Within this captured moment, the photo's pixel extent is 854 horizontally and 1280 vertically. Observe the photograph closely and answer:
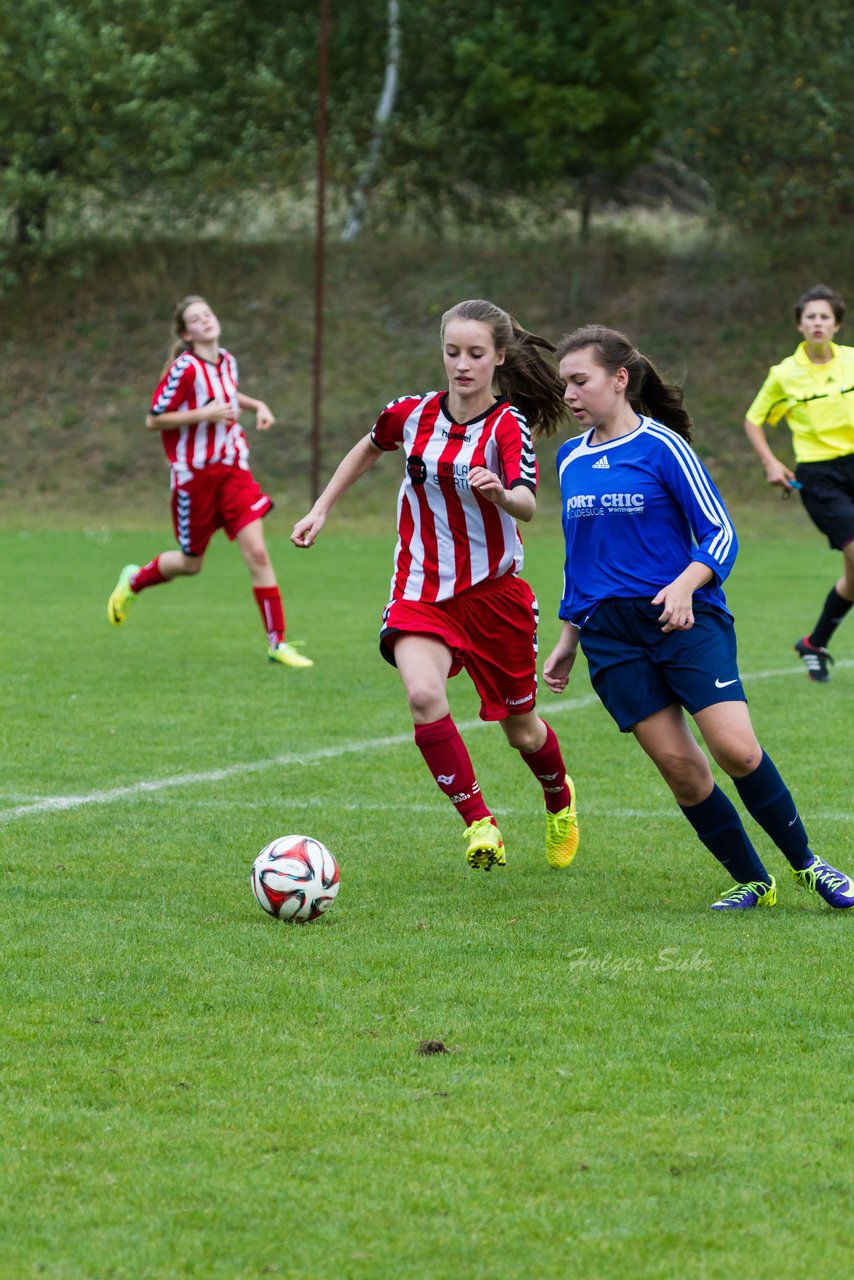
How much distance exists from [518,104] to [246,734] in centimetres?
2465

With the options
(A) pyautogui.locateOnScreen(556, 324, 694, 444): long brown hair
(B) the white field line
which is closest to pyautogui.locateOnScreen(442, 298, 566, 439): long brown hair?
(A) pyautogui.locateOnScreen(556, 324, 694, 444): long brown hair

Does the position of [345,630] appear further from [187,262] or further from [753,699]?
[187,262]

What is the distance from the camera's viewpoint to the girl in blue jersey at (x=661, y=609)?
15.7 feet

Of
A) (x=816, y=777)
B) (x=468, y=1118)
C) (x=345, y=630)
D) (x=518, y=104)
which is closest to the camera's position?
(x=468, y=1118)

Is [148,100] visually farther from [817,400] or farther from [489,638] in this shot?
[489,638]

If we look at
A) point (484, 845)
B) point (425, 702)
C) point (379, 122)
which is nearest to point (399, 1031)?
point (484, 845)

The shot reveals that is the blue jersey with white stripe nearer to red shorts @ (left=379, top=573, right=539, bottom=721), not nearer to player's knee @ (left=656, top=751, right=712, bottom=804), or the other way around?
player's knee @ (left=656, top=751, right=712, bottom=804)

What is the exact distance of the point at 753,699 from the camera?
9.29 m

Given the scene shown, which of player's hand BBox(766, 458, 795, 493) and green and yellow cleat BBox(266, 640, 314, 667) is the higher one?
player's hand BBox(766, 458, 795, 493)

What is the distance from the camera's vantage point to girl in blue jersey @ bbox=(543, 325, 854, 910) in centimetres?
479

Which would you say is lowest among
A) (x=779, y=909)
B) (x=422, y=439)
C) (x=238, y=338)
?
(x=238, y=338)

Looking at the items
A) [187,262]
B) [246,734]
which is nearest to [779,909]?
[246,734]

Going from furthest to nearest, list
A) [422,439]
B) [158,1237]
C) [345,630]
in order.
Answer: [345,630] < [422,439] < [158,1237]

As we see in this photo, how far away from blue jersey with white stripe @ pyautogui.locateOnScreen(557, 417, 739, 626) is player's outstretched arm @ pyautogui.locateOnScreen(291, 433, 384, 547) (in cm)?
92
